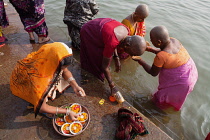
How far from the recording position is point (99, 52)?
297cm

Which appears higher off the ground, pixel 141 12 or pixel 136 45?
pixel 141 12

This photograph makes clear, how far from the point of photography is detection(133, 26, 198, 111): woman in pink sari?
254 cm

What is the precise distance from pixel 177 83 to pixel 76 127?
72.3 inches

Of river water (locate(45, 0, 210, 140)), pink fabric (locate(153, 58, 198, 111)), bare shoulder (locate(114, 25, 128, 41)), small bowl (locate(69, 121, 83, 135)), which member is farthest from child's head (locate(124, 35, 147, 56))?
river water (locate(45, 0, 210, 140))

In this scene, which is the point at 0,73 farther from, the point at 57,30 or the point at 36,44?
the point at 57,30

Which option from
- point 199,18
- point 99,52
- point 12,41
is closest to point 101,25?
point 99,52

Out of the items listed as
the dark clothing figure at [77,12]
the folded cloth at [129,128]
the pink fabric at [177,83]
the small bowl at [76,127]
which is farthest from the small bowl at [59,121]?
the dark clothing figure at [77,12]

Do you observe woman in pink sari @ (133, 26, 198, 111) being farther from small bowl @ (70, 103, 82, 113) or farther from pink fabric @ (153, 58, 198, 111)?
small bowl @ (70, 103, 82, 113)

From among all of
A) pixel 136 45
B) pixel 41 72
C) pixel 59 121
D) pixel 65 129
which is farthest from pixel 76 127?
pixel 136 45

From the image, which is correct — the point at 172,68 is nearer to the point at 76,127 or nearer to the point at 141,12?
the point at 141,12

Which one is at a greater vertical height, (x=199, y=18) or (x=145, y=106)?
(x=199, y=18)

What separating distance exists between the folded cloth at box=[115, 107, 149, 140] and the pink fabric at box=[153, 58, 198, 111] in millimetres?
944

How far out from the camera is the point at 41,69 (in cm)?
195

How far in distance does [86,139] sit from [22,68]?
1.27 metres
